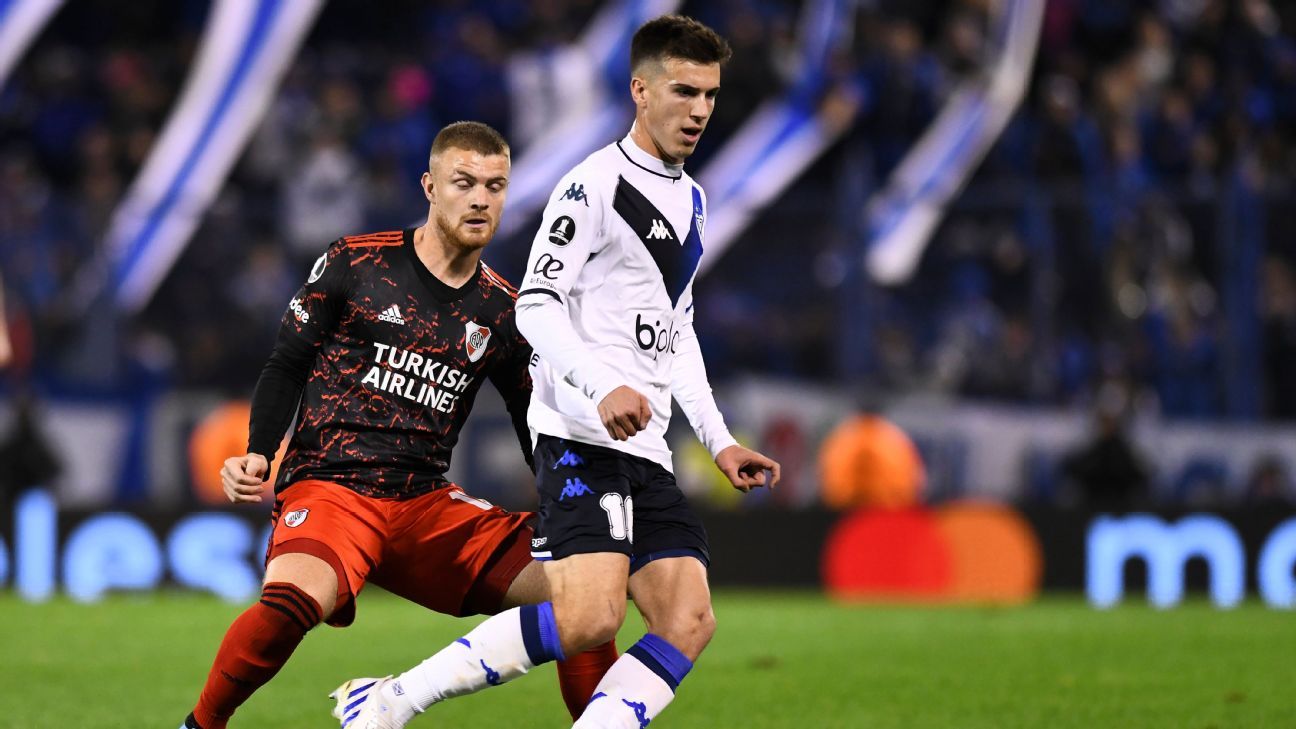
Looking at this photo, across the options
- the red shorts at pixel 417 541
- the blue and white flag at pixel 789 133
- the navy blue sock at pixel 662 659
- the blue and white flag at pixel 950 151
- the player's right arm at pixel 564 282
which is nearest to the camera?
the player's right arm at pixel 564 282

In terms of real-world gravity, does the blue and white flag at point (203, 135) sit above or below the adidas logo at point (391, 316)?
above

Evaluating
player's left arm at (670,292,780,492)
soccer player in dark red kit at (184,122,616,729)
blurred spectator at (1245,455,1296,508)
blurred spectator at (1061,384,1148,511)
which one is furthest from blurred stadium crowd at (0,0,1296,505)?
player's left arm at (670,292,780,492)

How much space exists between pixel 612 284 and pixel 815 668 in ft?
12.3

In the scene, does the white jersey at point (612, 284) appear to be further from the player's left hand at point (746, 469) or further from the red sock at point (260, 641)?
the red sock at point (260, 641)

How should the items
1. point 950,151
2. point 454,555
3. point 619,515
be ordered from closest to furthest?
point 619,515, point 454,555, point 950,151

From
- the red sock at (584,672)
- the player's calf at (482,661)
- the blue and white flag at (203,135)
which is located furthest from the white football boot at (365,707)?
the blue and white flag at (203,135)

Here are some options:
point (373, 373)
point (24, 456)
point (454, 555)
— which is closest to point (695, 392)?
point (454, 555)

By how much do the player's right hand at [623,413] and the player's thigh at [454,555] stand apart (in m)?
1.04

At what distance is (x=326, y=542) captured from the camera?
525cm

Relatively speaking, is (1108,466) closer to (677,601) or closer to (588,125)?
(588,125)

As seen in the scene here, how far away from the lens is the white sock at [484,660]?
4.89 metres

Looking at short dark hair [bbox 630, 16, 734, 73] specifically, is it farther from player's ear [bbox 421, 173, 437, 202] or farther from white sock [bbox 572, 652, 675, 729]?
white sock [bbox 572, 652, 675, 729]

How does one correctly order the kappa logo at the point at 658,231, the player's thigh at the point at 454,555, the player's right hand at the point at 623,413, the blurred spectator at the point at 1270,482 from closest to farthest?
the player's right hand at the point at 623,413, the kappa logo at the point at 658,231, the player's thigh at the point at 454,555, the blurred spectator at the point at 1270,482

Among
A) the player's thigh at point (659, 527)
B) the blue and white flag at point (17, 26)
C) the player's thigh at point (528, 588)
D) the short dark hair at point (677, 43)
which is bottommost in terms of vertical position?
the player's thigh at point (528, 588)
